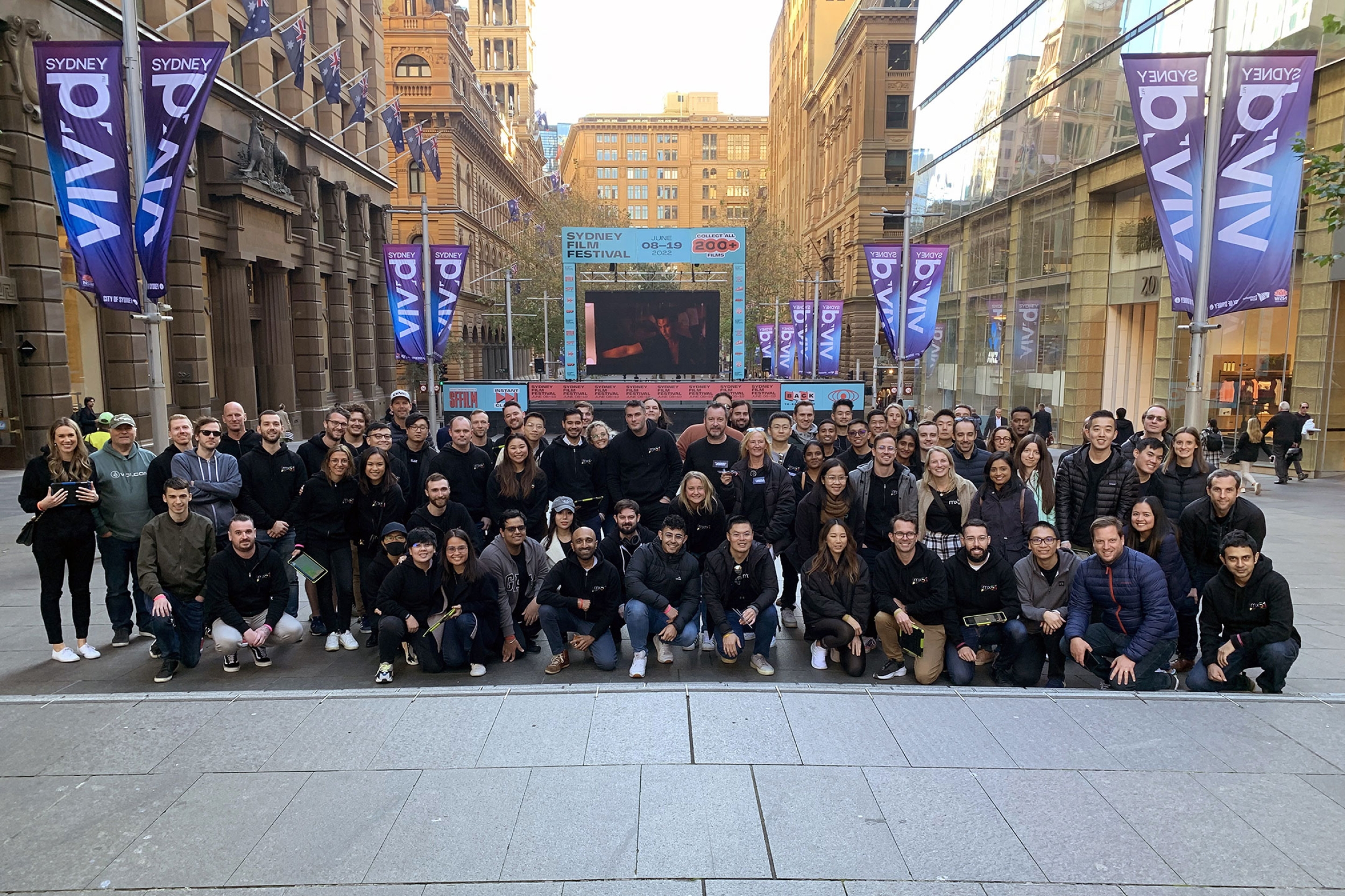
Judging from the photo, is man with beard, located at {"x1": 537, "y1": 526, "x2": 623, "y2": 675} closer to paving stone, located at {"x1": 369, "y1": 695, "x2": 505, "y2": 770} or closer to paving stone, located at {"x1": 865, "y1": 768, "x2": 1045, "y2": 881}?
paving stone, located at {"x1": 369, "y1": 695, "x2": 505, "y2": 770}

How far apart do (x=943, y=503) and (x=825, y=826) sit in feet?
12.5

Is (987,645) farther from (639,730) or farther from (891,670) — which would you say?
(639,730)

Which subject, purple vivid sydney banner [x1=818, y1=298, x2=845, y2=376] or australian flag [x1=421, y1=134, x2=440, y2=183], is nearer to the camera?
australian flag [x1=421, y1=134, x2=440, y2=183]

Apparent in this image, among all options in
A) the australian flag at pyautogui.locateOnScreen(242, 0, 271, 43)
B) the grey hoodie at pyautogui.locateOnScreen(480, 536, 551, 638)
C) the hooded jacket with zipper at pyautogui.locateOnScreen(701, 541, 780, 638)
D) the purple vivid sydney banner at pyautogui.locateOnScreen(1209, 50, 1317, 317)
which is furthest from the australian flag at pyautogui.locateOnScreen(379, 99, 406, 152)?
the hooded jacket with zipper at pyautogui.locateOnScreen(701, 541, 780, 638)

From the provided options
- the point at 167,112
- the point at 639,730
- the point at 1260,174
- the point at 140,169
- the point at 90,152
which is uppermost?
the point at 167,112

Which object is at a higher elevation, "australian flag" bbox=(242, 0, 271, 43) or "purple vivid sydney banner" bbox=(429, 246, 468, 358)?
"australian flag" bbox=(242, 0, 271, 43)

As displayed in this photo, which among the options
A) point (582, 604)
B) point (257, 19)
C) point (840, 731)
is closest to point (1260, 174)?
point (840, 731)

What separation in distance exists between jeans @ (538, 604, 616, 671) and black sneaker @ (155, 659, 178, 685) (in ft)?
9.65

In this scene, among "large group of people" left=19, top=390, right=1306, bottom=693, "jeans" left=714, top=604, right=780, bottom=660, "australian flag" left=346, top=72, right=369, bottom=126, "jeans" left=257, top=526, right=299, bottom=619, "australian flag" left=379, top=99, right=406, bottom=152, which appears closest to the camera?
"large group of people" left=19, top=390, right=1306, bottom=693

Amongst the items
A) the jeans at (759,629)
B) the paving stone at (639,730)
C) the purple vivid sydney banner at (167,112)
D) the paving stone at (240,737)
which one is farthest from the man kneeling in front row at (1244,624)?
the purple vivid sydney banner at (167,112)

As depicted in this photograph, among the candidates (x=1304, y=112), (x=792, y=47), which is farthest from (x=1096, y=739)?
(x=792, y=47)

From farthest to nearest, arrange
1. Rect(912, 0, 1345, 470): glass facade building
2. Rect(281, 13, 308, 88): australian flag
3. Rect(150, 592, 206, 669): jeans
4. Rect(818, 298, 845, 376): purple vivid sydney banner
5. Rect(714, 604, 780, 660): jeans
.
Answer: Rect(818, 298, 845, 376): purple vivid sydney banner < Rect(281, 13, 308, 88): australian flag < Rect(912, 0, 1345, 470): glass facade building < Rect(714, 604, 780, 660): jeans < Rect(150, 592, 206, 669): jeans

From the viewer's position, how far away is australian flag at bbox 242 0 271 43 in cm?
2031

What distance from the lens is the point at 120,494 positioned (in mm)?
7344
